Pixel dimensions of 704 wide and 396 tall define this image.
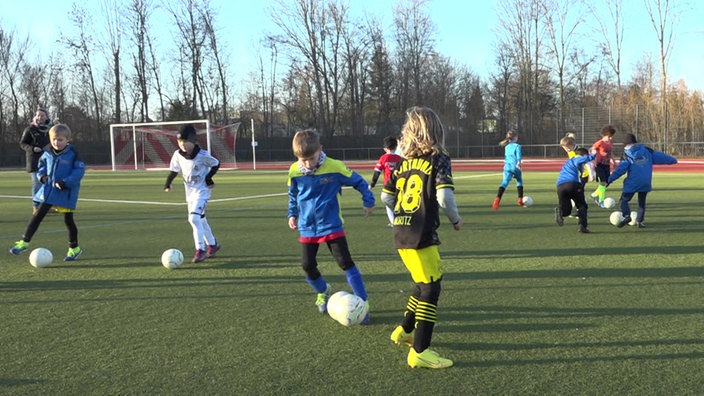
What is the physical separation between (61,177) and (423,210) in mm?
5718

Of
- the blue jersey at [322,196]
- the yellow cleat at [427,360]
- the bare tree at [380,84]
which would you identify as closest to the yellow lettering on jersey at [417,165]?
the blue jersey at [322,196]

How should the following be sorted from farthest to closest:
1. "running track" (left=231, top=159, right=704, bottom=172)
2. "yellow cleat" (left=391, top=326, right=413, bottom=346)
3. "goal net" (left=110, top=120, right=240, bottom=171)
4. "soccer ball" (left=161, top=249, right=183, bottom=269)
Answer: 1. "goal net" (left=110, top=120, right=240, bottom=171)
2. "running track" (left=231, top=159, right=704, bottom=172)
3. "soccer ball" (left=161, top=249, right=183, bottom=269)
4. "yellow cleat" (left=391, top=326, right=413, bottom=346)

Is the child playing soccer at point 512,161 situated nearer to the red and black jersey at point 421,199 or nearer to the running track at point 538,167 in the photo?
the red and black jersey at point 421,199

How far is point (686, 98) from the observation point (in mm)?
40812

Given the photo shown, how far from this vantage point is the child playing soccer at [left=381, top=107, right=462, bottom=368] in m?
3.76

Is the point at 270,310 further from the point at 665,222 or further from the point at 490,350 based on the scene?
the point at 665,222

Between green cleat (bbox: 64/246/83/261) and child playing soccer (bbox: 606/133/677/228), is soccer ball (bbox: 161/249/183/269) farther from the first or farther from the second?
child playing soccer (bbox: 606/133/677/228)

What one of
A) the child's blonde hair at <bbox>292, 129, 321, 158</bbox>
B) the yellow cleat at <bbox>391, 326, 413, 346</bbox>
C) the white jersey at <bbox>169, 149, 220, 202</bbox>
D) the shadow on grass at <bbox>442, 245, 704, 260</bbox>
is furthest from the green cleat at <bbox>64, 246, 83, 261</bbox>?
the yellow cleat at <bbox>391, 326, 413, 346</bbox>

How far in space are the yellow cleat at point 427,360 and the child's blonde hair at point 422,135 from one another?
131 cm

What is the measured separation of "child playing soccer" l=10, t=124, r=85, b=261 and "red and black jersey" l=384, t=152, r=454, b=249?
5.37 m

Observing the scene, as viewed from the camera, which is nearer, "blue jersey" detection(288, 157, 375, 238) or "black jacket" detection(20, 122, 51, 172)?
"blue jersey" detection(288, 157, 375, 238)

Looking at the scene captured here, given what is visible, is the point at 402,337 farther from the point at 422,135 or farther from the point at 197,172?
the point at 197,172

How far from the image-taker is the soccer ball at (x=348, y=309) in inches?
182

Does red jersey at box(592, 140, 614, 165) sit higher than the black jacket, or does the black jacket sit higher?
the black jacket
